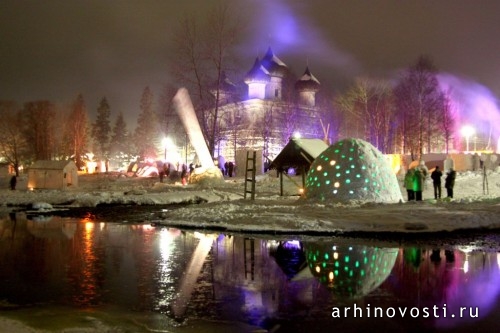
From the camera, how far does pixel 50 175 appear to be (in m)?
38.8

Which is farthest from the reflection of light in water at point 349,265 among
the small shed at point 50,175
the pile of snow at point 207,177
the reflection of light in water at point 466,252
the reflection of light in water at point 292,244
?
the small shed at point 50,175

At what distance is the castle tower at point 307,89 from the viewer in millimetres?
79688

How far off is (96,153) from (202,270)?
89964mm

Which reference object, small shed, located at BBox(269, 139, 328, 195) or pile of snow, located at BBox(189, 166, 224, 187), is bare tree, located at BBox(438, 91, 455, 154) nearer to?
pile of snow, located at BBox(189, 166, 224, 187)

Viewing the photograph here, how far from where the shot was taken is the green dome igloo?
65.2ft

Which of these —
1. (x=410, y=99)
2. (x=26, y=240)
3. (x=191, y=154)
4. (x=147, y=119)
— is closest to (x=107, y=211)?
(x=26, y=240)

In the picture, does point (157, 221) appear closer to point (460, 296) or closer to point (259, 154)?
point (460, 296)

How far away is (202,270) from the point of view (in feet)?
32.1

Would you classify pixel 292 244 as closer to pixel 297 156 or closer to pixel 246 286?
pixel 246 286

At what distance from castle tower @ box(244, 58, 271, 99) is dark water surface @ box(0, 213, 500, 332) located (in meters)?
64.8

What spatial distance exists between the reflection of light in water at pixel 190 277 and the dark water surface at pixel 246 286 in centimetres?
2

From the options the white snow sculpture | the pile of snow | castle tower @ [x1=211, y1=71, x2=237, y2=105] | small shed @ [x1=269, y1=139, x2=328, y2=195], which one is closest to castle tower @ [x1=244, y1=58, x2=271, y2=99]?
castle tower @ [x1=211, y1=71, x2=237, y2=105]

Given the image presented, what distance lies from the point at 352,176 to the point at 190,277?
12041mm

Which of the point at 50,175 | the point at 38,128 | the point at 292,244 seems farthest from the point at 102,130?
the point at 292,244
